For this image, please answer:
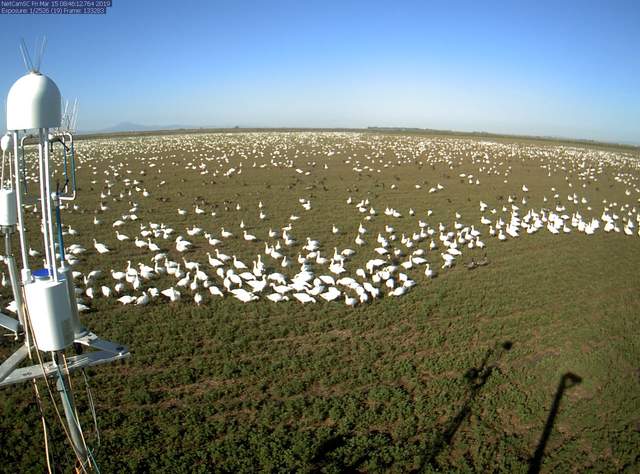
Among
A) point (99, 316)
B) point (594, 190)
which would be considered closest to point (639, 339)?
point (99, 316)

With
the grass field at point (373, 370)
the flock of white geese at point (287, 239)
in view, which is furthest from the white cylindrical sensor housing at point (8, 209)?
the flock of white geese at point (287, 239)

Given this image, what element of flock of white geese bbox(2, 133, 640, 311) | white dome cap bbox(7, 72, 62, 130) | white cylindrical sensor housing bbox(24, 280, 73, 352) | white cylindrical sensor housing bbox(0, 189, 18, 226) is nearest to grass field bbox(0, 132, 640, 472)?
flock of white geese bbox(2, 133, 640, 311)

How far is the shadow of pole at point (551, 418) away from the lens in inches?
313

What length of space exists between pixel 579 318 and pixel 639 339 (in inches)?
63.6

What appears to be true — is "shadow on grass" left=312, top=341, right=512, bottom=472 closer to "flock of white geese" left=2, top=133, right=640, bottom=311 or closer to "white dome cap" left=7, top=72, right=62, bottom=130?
"flock of white geese" left=2, top=133, right=640, bottom=311

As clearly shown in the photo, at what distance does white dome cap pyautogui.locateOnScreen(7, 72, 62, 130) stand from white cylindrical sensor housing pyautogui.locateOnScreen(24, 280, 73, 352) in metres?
1.30

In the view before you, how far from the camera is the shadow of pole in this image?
313 inches

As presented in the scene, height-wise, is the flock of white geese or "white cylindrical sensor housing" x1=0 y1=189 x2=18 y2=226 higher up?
"white cylindrical sensor housing" x1=0 y1=189 x2=18 y2=226

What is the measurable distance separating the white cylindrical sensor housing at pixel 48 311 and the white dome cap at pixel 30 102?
1.30m

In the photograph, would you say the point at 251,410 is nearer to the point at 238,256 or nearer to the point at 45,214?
the point at 45,214

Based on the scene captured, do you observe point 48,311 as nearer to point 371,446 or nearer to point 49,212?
point 49,212

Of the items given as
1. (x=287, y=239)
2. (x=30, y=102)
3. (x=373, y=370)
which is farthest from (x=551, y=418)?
(x=287, y=239)

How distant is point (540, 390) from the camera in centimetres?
1002

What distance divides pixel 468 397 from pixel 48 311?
354 inches
